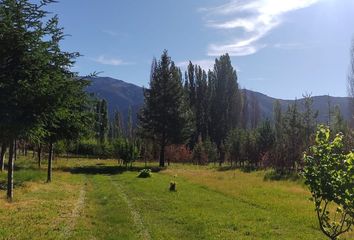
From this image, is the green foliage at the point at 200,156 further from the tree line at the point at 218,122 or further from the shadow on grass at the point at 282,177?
the shadow on grass at the point at 282,177

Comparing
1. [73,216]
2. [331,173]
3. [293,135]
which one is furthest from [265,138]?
[331,173]

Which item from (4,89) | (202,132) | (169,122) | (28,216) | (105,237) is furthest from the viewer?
(202,132)

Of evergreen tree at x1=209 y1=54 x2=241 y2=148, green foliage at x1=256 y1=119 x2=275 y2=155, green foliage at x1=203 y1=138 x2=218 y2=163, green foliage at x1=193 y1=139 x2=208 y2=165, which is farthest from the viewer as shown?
evergreen tree at x1=209 y1=54 x2=241 y2=148

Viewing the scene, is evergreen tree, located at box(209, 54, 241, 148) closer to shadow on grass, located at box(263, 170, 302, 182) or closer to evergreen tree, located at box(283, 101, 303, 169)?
evergreen tree, located at box(283, 101, 303, 169)

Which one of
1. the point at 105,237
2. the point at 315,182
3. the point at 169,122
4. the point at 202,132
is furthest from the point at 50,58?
the point at 202,132

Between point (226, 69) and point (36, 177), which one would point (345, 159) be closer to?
point (36, 177)

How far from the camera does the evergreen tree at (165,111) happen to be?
72.9 metres

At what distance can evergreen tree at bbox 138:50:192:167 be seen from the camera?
72875 mm

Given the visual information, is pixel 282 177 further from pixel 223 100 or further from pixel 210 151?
pixel 223 100

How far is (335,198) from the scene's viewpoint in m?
8.70

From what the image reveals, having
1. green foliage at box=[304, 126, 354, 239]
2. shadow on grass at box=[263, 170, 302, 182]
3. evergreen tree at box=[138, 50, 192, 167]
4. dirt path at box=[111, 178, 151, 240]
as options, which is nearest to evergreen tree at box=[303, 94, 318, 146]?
shadow on grass at box=[263, 170, 302, 182]

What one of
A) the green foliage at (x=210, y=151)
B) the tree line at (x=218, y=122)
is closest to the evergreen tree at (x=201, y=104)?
the tree line at (x=218, y=122)

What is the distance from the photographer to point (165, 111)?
72.9 m

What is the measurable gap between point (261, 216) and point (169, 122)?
2052 inches
